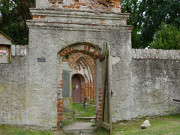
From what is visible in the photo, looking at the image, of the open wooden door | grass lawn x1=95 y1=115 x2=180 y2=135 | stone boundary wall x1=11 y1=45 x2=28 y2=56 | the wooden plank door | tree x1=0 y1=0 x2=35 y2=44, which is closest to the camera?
grass lawn x1=95 y1=115 x2=180 y2=135

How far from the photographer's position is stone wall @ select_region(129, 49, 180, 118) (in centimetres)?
711

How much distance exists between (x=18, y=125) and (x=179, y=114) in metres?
4.94

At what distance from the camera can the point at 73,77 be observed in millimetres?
21469

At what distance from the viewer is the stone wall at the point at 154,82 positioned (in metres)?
7.11

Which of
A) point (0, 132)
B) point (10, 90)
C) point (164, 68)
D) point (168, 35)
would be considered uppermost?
point (168, 35)

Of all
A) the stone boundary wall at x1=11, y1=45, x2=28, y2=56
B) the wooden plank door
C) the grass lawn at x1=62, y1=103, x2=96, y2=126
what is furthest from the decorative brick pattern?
the wooden plank door

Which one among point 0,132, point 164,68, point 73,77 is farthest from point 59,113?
point 73,77

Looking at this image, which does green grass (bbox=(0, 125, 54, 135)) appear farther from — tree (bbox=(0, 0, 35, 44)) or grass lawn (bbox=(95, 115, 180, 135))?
tree (bbox=(0, 0, 35, 44))

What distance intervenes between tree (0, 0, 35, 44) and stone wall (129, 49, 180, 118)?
832cm

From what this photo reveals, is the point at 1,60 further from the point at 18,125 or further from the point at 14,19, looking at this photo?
the point at 14,19

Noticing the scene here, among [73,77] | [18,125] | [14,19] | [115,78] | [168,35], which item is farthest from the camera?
[73,77]

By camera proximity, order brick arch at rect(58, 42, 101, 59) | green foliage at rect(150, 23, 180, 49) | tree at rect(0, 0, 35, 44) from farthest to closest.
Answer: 1. tree at rect(0, 0, 35, 44)
2. green foliage at rect(150, 23, 180, 49)
3. brick arch at rect(58, 42, 101, 59)

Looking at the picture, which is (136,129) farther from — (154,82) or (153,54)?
(153,54)

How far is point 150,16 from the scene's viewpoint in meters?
19.2
